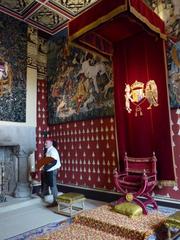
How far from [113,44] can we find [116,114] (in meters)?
1.71

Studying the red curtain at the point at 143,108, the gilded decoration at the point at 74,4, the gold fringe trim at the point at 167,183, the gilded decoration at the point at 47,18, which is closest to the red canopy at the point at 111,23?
the red curtain at the point at 143,108

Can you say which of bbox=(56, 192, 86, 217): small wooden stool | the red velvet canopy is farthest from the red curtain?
bbox=(56, 192, 86, 217): small wooden stool

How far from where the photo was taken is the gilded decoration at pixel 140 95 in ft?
17.0

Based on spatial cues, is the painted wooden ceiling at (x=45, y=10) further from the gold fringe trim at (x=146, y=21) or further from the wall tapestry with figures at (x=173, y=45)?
the gold fringe trim at (x=146, y=21)

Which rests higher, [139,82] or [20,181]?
[139,82]

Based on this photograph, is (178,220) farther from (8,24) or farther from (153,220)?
(8,24)

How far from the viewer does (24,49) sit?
7.16 metres

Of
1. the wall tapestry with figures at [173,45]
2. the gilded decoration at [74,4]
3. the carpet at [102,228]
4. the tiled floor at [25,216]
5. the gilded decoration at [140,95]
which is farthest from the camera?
the gilded decoration at [74,4]

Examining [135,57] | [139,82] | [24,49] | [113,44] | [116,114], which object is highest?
[24,49]

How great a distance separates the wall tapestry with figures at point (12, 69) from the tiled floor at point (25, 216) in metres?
2.28

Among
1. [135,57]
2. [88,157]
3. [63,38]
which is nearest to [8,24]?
[63,38]

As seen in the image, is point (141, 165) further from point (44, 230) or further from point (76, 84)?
point (76, 84)

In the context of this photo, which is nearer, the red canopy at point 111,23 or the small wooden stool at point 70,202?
the red canopy at point 111,23

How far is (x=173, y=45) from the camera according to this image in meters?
5.15
